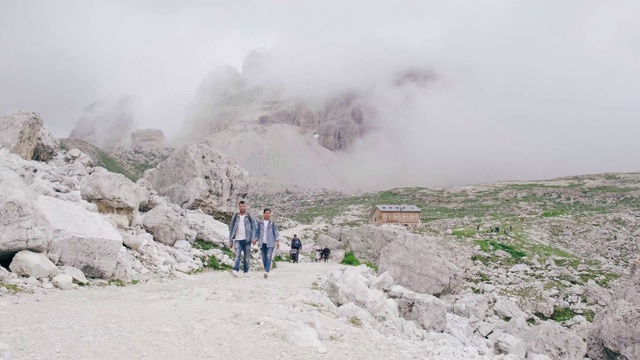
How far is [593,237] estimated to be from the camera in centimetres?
5641

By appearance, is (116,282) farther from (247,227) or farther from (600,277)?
(600,277)

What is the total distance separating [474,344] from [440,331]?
105 cm

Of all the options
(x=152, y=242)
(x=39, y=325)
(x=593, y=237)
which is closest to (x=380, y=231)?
(x=152, y=242)

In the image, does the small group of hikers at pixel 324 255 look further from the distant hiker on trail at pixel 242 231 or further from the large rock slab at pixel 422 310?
the large rock slab at pixel 422 310

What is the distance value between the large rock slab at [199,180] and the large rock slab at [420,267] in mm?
13193

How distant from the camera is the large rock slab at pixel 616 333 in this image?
54.1 ft

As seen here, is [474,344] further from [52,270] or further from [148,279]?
[52,270]

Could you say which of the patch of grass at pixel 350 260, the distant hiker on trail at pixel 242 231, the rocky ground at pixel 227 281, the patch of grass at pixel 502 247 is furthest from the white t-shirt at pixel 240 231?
the patch of grass at pixel 502 247

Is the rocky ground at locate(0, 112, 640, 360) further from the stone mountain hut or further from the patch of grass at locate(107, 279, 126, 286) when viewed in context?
the stone mountain hut

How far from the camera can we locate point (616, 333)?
16.8 metres

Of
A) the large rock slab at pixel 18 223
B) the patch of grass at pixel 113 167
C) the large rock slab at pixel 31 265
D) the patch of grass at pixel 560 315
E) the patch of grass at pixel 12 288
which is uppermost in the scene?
the patch of grass at pixel 113 167

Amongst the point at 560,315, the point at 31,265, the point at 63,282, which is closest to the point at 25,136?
the point at 31,265

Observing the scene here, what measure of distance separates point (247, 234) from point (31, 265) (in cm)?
694

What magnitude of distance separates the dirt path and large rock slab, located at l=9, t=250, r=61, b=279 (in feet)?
2.98
